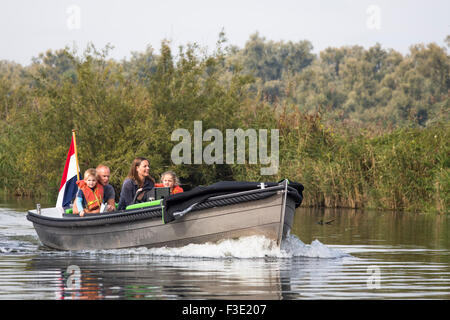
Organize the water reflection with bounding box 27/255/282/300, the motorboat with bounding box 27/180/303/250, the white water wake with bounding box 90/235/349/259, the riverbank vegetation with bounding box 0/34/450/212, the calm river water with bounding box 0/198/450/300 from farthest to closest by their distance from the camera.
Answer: the riverbank vegetation with bounding box 0/34/450/212 → the white water wake with bounding box 90/235/349/259 → the motorboat with bounding box 27/180/303/250 → the calm river water with bounding box 0/198/450/300 → the water reflection with bounding box 27/255/282/300

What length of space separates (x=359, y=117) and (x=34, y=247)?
44768 millimetres

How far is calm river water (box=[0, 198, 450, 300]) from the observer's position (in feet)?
30.3

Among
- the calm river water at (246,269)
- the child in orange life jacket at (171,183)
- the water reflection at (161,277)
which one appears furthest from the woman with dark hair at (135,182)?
the water reflection at (161,277)

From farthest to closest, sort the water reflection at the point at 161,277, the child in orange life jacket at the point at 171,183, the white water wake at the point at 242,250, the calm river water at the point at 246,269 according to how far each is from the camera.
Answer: the child in orange life jacket at the point at 171,183
the white water wake at the point at 242,250
the calm river water at the point at 246,269
the water reflection at the point at 161,277

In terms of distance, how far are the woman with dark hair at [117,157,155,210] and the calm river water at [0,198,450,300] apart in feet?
2.76

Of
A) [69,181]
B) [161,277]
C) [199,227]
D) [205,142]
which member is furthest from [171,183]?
[205,142]

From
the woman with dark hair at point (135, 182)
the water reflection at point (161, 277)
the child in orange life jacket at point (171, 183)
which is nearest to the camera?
the water reflection at point (161, 277)

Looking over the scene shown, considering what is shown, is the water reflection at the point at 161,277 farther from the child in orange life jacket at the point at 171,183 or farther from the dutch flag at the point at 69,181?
the dutch flag at the point at 69,181

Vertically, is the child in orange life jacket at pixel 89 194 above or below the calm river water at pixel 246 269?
above

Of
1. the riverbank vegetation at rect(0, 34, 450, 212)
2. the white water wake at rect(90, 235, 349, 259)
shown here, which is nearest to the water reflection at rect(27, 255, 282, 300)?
the white water wake at rect(90, 235, 349, 259)

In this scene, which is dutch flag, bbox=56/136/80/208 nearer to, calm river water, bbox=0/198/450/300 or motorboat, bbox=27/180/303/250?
calm river water, bbox=0/198/450/300

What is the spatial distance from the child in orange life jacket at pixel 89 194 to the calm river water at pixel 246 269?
690 mm

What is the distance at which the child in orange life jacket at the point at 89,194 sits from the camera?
13.6 metres

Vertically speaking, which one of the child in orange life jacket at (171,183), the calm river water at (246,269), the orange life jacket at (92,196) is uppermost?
the child in orange life jacket at (171,183)
